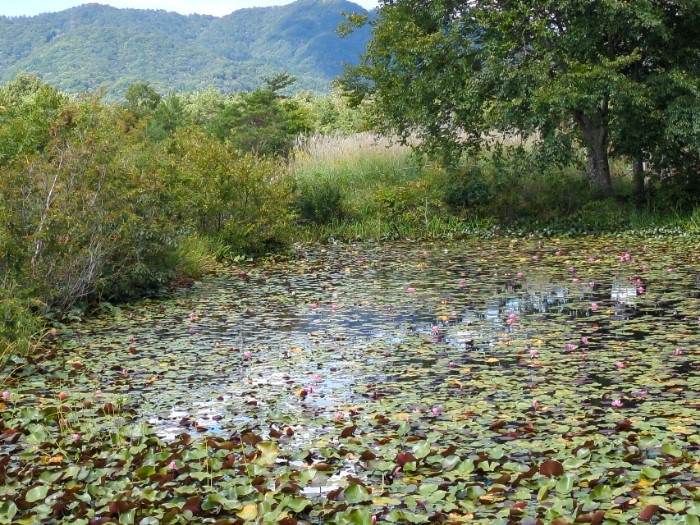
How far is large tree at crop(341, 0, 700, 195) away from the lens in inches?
523

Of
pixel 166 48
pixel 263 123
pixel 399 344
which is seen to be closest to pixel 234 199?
pixel 399 344

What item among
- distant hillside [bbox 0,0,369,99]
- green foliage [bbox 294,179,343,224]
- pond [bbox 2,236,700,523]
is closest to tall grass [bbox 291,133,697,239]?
green foliage [bbox 294,179,343,224]

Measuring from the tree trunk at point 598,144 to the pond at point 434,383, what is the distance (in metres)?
5.49

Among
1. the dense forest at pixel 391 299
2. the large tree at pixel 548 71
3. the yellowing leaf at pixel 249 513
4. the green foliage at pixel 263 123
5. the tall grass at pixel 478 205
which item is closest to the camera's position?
the yellowing leaf at pixel 249 513

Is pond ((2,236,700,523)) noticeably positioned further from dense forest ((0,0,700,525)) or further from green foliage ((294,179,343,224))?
green foliage ((294,179,343,224))

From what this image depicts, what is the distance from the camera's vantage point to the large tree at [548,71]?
13.3 m

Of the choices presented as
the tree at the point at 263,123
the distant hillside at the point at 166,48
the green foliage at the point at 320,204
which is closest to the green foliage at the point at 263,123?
the tree at the point at 263,123

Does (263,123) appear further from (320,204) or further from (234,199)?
(234,199)

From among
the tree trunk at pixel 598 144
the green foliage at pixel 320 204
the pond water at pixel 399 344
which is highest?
the tree trunk at pixel 598 144

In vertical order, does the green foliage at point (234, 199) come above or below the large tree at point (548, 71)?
below

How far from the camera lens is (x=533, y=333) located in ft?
23.0

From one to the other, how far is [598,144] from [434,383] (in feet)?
36.0

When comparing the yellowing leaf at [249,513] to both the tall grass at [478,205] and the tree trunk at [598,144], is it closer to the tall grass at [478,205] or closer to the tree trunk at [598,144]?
the tall grass at [478,205]

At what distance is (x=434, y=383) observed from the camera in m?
5.54
